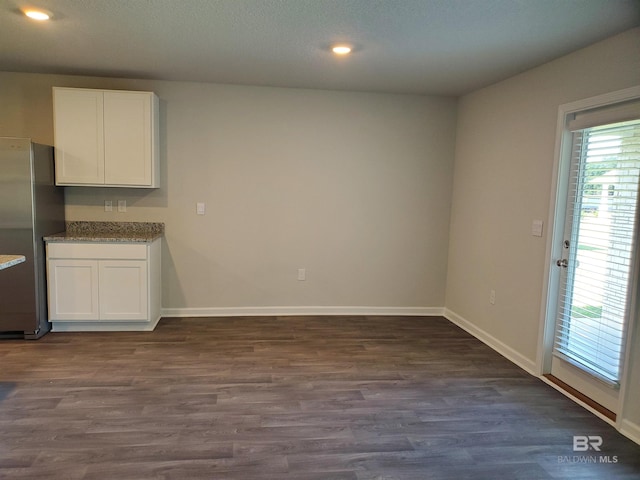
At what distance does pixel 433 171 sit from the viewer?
4805mm

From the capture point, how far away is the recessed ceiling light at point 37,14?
2.57 metres

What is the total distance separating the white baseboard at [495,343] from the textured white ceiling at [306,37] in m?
2.30

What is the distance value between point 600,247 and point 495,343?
4.62 feet

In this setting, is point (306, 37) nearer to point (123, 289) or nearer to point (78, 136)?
point (78, 136)

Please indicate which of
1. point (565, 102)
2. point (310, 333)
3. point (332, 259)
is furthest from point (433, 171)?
point (310, 333)

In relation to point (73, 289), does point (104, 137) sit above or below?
above

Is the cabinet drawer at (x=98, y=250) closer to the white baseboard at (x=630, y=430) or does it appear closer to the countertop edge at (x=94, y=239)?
the countertop edge at (x=94, y=239)

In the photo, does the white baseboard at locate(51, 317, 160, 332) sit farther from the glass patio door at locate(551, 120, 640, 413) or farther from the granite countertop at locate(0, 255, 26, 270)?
the glass patio door at locate(551, 120, 640, 413)

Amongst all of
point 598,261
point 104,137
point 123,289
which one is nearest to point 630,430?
point 598,261

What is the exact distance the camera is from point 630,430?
2.54 m

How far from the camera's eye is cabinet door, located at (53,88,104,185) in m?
3.95

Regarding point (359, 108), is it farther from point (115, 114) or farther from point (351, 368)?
point (351, 368)

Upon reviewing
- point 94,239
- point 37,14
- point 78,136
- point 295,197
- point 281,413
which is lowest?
point 281,413

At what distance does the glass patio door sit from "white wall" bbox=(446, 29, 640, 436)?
19 centimetres
